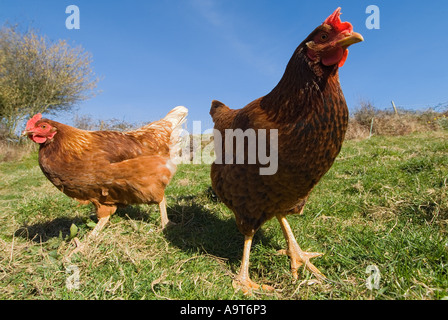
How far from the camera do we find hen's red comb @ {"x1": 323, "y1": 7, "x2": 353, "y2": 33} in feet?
5.24

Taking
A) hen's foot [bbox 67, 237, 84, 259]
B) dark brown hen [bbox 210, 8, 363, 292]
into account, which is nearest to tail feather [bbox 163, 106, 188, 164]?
hen's foot [bbox 67, 237, 84, 259]

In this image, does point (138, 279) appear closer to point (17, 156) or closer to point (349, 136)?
point (349, 136)

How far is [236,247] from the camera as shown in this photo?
2537mm

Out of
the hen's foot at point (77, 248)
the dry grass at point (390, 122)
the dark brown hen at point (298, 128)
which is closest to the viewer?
the dark brown hen at point (298, 128)

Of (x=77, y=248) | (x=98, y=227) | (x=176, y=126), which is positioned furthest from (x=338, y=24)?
(x=176, y=126)

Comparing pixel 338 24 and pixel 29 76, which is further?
pixel 29 76

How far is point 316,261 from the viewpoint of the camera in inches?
83.0

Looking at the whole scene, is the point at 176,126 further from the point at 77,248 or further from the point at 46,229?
the point at 77,248

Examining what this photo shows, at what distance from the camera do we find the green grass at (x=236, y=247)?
1.65 metres

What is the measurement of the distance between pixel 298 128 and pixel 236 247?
148 cm

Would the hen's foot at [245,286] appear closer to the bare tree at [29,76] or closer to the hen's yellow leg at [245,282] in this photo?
Answer: the hen's yellow leg at [245,282]

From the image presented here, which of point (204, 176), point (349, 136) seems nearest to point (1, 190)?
point (204, 176)

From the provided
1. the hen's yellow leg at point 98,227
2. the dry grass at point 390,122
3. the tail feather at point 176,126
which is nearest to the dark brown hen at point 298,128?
the hen's yellow leg at point 98,227

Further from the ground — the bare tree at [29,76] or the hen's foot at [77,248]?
the bare tree at [29,76]
